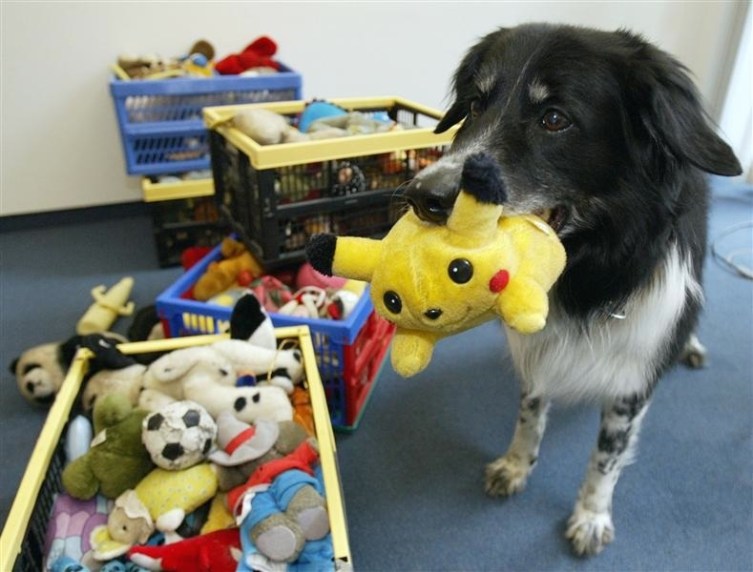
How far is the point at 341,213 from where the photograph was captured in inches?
76.2

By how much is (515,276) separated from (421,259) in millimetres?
126

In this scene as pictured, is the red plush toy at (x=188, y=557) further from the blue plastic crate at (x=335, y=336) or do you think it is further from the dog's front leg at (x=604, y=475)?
Answer: the dog's front leg at (x=604, y=475)

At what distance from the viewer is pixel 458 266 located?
77 centimetres

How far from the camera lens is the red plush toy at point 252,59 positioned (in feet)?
7.98

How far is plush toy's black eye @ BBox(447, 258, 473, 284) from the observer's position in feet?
2.51

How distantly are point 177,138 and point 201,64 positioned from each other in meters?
0.37

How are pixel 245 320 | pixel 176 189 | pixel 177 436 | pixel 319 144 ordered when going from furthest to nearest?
1. pixel 176 189
2. pixel 319 144
3. pixel 245 320
4. pixel 177 436

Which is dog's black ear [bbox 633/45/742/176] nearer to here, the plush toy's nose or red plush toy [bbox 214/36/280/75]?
the plush toy's nose

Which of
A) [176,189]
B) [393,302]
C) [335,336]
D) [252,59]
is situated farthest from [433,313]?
[252,59]

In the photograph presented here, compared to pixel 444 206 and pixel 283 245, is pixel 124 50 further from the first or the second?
pixel 444 206

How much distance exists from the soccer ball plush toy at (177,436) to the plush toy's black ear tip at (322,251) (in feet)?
1.86

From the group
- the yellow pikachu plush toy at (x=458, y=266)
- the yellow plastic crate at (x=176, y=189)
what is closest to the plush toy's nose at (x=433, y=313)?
the yellow pikachu plush toy at (x=458, y=266)

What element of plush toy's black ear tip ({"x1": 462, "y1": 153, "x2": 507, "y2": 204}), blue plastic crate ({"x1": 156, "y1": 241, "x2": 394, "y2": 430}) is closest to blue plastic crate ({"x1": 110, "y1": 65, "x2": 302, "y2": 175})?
blue plastic crate ({"x1": 156, "y1": 241, "x2": 394, "y2": 430})

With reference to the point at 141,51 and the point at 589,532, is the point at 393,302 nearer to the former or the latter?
the point at 589,532
